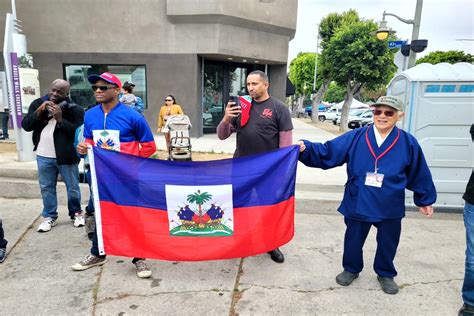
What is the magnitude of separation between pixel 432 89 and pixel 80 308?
5.21m

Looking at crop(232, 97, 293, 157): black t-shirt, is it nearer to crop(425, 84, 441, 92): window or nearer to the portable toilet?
the portable toilet

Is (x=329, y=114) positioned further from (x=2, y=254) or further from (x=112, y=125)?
(x=2, y=254)

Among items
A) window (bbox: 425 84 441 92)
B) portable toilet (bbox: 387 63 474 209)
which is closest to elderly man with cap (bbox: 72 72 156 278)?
portable toilet (bbox: 387 63 474 209)

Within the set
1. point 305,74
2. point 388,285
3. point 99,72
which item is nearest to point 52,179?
point 388,285

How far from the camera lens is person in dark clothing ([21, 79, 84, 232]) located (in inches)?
159

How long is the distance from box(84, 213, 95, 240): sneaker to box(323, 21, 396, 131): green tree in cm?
1583

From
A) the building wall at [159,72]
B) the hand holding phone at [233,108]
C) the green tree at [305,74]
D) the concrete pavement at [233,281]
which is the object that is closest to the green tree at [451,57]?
the green tree at [305,74]

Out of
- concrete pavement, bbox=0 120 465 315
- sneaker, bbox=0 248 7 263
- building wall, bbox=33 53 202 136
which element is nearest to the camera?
concrete pavement, bbox=0 120 465 315

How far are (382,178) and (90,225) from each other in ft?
10.9

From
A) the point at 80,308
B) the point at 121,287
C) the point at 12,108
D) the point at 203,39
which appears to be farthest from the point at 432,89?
the point at 203,39

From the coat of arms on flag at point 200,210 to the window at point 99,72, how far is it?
11.0 metres

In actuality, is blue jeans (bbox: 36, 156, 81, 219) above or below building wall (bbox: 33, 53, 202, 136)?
below

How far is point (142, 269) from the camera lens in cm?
344

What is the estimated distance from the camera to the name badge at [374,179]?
3012 millimetres
